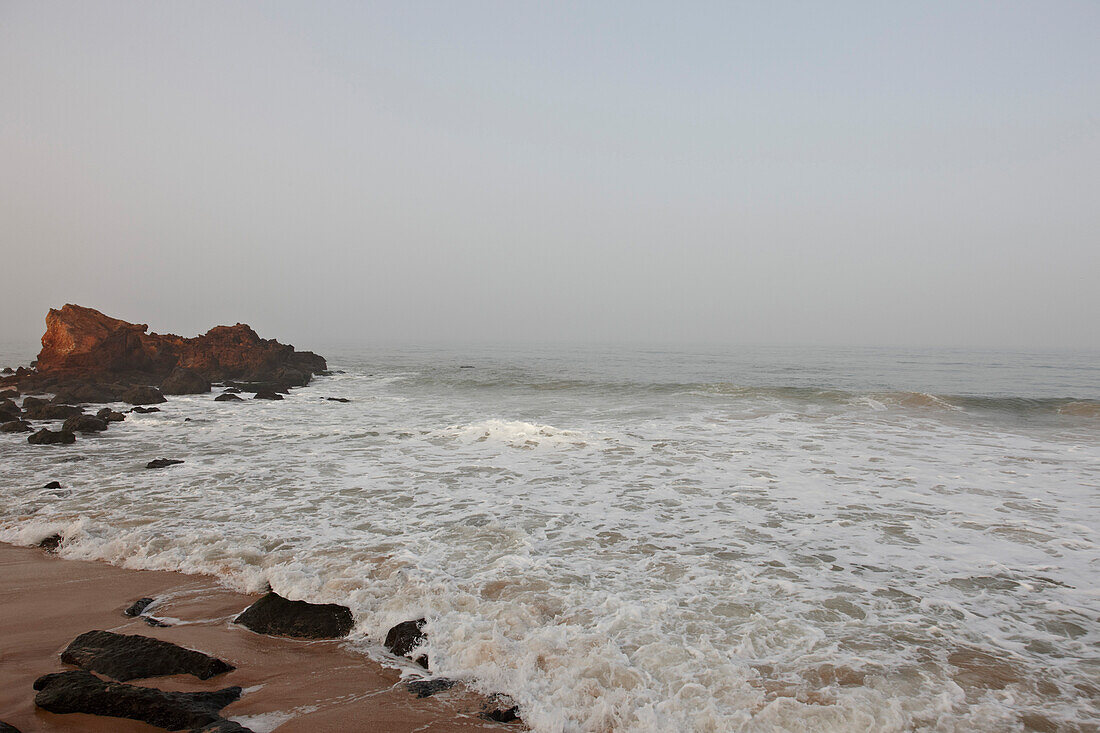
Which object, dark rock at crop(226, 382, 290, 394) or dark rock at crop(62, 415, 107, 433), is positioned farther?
dark rock at crop(226, 382, 290, 394)

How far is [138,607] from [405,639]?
2.47 meters

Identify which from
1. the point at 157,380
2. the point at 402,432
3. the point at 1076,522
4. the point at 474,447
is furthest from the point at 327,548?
the point at 157,380

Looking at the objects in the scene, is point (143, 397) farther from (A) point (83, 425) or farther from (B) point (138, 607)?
(B) point (138, 607)

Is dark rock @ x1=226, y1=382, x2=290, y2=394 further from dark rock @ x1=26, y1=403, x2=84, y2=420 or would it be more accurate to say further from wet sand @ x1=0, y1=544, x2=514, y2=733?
wet sand @ x1=0, y1=544, x2=514, y2=733

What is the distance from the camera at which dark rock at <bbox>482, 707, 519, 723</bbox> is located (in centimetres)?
323

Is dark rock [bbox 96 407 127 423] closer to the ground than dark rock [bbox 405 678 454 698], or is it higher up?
higher up

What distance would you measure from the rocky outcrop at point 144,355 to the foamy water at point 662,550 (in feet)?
48.3

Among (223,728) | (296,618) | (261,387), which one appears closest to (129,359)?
(261,387)

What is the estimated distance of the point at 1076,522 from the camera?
6.94m

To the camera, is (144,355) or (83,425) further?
(144,355)

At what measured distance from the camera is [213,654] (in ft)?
12.5

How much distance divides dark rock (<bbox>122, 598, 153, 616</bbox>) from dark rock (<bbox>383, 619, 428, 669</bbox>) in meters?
2.23

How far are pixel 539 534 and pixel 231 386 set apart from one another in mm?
25168

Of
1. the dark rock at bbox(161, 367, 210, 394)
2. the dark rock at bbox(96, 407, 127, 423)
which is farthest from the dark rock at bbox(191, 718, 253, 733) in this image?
the dark rock at bbox(161, 367, 210, 394)
